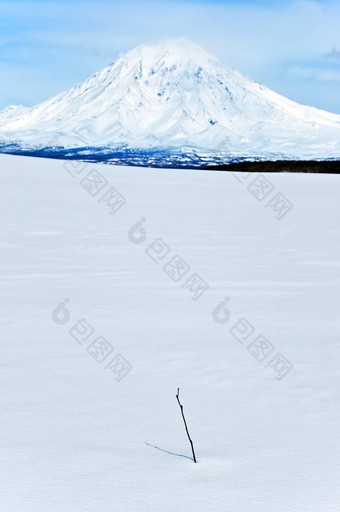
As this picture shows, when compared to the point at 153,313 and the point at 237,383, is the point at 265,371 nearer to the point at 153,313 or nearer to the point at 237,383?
the point at 237,383

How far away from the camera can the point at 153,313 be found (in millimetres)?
4523

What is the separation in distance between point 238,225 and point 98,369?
20.4 feet

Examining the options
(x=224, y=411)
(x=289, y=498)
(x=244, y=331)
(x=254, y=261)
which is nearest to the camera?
(x=289, y=498)

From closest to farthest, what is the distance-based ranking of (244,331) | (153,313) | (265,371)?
(265,371)
(244,331)
(153,313)

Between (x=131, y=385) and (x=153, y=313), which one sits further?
(x=153, y=313)

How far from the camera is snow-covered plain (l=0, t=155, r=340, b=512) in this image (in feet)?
7.13

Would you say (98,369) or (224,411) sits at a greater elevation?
(224,411)

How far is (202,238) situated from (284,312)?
362 centimetres

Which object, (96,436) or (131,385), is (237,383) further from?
(96,436)

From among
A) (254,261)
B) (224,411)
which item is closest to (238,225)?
(254,261)

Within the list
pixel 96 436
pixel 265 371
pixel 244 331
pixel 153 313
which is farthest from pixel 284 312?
pixel 96 436

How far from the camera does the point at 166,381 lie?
3.20m

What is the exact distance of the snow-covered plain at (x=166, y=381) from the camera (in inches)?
85.5

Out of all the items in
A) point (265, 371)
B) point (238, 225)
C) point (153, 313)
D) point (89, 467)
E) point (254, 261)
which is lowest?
point (238, 225)
